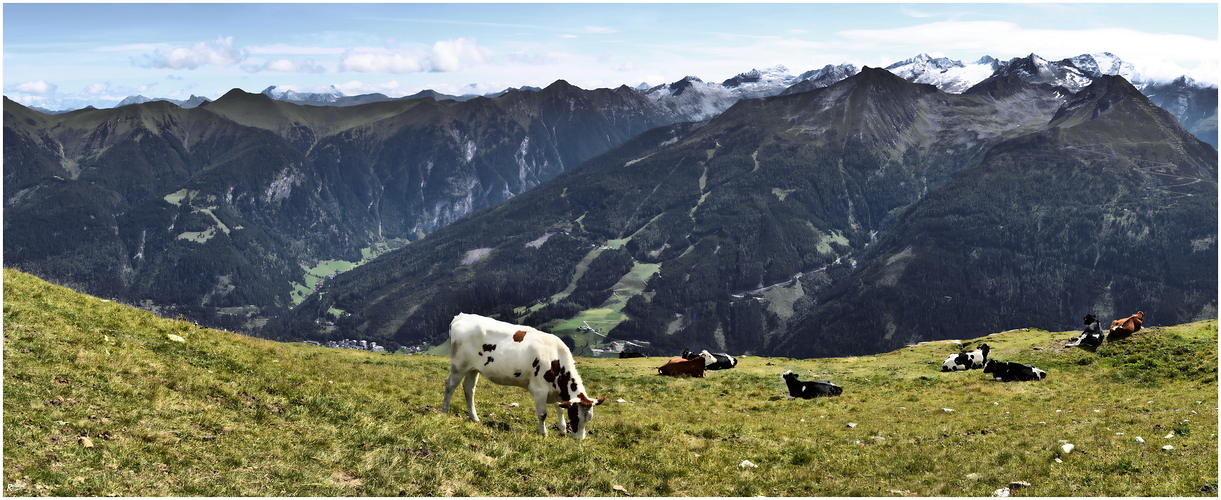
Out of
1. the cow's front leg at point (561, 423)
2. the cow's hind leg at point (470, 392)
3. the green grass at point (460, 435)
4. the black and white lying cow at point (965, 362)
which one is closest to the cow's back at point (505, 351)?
the cow's hind leg at point (470, 392)

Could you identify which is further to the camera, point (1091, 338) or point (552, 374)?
point (1091, 338)

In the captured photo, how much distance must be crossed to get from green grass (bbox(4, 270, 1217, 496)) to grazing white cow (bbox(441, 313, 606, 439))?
138 cm

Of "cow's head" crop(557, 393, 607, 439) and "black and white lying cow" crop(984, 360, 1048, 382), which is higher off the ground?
"cow's head" crop(557, 393, 607, 439)

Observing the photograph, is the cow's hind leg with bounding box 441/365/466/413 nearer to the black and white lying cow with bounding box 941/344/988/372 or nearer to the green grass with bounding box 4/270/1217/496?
the green grass with bounding box 4/270/1217/496

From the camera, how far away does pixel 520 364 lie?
82.3 ft

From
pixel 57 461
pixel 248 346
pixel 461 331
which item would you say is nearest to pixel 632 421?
pixel 461 331

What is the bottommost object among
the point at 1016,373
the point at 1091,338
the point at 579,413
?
the point at 1016,373

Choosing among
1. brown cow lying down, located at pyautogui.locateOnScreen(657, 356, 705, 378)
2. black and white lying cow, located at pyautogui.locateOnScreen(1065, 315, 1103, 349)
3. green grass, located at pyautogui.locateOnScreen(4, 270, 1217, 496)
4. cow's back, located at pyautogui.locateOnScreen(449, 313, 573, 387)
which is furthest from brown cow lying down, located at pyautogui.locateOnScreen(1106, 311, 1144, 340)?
cow's back, located at pyautogui.locateOnScreen(449, 313, 573, 387)

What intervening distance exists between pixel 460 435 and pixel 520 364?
4.38 m

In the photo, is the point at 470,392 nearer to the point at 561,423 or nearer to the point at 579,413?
the point at 561,423

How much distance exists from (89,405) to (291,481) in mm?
6346

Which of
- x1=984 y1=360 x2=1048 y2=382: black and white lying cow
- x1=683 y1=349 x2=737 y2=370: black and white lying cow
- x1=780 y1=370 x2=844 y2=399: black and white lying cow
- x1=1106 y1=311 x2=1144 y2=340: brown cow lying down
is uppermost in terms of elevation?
x1=1106 y1=311 x2=1144 y2=340: brown cow lying down

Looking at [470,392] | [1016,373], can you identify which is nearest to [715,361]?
[1016,373]

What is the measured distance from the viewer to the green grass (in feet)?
53.8
